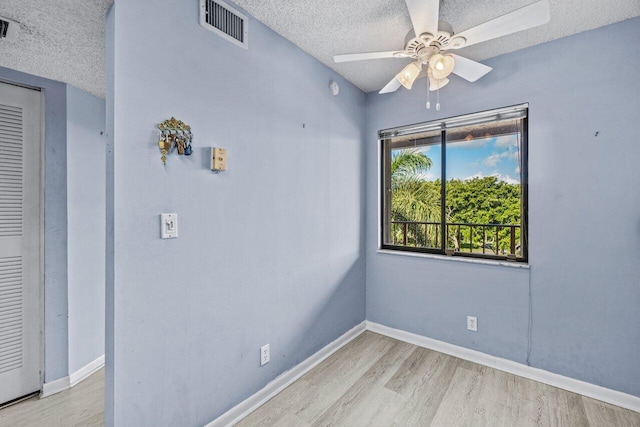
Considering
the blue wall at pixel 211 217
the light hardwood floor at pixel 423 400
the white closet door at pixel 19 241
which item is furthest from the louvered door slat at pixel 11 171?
the light hardwood floor at pixel 423 400

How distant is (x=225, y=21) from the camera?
171 centimetres

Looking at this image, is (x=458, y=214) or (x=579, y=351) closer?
(x=579, y=351)

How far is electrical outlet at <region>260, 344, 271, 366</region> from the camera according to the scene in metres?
1.97

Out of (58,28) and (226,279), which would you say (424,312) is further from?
(58,28)

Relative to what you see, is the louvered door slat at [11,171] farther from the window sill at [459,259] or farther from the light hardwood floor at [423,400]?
the window sill at [459,259]

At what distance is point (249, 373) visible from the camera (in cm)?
189

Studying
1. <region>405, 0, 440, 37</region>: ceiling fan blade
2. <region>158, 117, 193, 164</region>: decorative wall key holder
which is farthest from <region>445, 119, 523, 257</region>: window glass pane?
<region>158, 117, 193, 164</region>: decorative wall key holder

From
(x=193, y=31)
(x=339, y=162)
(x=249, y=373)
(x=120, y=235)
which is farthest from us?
(x=339, y=162)

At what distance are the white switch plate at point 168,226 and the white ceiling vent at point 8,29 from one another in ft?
4.49

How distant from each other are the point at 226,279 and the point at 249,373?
2.19 feet

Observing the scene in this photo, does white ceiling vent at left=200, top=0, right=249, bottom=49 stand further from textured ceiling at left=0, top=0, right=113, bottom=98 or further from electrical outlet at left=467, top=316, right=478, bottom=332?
electrical outlet at left=467, top=316, right=478, bottom=332

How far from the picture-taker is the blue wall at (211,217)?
4.39 ft

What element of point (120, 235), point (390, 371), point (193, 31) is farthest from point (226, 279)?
point (390, 371)

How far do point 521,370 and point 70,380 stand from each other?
11.6ft
